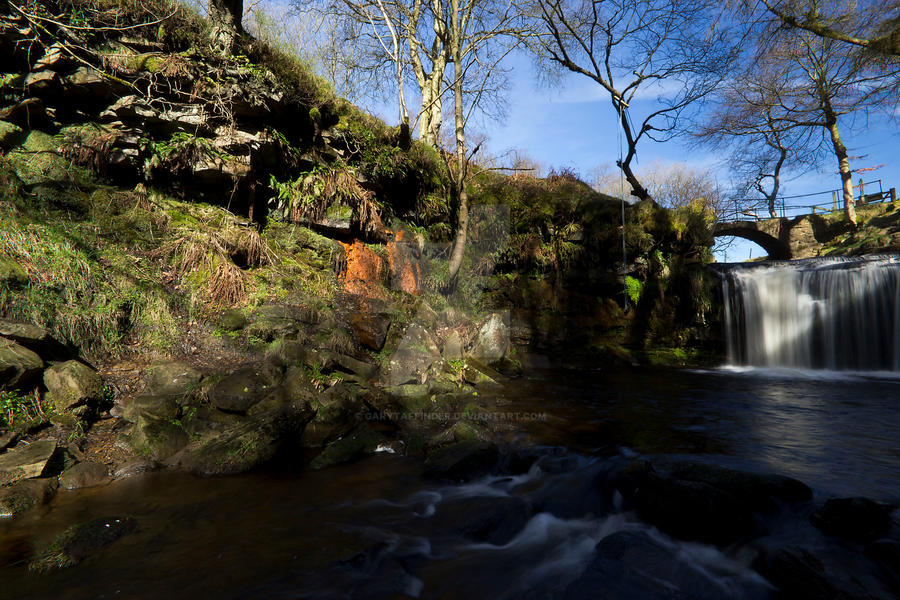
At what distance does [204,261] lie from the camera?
6344 mm

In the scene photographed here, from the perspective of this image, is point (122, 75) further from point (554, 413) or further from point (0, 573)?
point (554, 413)

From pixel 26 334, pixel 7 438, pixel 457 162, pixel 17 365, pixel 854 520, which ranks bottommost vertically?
pixel 854 520

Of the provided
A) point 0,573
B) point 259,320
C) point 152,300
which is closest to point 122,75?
point 152,300

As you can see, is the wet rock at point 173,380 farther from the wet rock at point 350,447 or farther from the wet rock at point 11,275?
the wet rock at point 350,447

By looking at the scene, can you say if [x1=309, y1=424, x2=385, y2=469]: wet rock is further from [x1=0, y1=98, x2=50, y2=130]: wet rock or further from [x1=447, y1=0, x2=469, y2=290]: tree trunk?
[x1=0, y1=98, x2=50, y2=130]: wet rock

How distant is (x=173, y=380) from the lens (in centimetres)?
466

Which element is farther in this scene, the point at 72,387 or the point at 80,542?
the point at 72,387

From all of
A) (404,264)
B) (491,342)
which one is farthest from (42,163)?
(491,342)

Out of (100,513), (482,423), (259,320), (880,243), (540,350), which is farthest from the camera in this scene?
(880,243)

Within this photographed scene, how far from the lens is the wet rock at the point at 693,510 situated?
2871mm

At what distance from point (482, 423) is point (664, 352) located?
8161mm

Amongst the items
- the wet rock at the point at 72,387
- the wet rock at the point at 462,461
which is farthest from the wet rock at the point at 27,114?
the wet rock at the point at 462,461

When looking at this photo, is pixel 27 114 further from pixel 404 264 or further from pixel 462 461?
pixel 462 461

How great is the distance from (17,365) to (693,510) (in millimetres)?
6131
